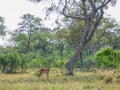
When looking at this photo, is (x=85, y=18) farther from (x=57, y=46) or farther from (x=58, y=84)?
(x=57, y=46)

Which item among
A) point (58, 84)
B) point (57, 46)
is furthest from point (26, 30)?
point (58, 84)

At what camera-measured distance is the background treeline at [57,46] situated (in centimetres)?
2873

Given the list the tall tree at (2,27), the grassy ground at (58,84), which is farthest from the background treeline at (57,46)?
the grassy ground at (58,84)

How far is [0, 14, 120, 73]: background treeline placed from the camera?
28.7 meters

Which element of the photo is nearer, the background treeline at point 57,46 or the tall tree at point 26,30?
the background treeline at point 57,46

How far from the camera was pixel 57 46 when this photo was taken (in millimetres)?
60156

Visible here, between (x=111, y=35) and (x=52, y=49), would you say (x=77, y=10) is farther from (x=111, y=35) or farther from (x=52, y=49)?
(x=52, y=49)

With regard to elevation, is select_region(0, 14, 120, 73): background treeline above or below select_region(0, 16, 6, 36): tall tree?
below

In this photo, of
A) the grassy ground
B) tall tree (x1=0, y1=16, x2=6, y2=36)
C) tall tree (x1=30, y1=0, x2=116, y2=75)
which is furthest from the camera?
tall tree (x1=0, y1=16, x2=6, y2=36)

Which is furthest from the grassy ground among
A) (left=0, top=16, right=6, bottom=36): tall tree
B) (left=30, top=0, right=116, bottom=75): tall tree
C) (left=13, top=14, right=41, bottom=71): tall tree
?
(left=0, top=16, right=6, bottom=36): tall tree

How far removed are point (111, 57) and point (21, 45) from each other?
23.1m

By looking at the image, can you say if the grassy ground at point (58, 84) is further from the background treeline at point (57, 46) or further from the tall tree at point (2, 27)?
the tall tree at point (2, 27)

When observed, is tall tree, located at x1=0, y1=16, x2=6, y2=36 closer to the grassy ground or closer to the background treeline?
the background treeline

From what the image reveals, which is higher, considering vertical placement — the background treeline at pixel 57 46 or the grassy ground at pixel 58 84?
the background treeline at pixel 57 46
